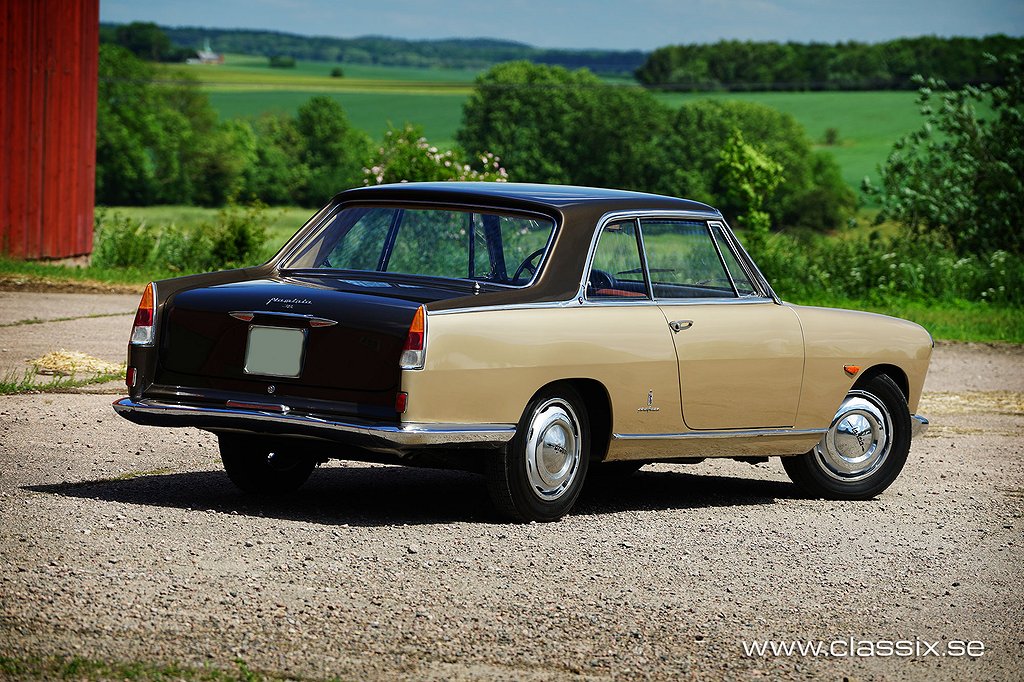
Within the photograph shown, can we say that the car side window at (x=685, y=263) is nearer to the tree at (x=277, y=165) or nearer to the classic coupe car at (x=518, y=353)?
the classic coupe car at (x=518, y=353)

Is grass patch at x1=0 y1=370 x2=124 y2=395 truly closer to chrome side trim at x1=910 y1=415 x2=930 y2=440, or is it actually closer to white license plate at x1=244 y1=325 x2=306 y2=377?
white license plate at x1=244 y1=325 x2=306 y2=377

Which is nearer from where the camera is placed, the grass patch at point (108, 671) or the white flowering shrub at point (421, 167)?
the grass patch at point (108, 671)

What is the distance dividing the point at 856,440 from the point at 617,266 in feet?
6.47

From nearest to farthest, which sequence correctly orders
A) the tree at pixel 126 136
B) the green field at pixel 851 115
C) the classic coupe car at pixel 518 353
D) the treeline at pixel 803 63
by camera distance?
the classic coupe car at pixel 518 353, the tree at pixel 126 136, the green field at pixel 851 115, the treeline at pixel 803 63

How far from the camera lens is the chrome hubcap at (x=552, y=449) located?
7.14m

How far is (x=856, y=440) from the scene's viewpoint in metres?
8.75

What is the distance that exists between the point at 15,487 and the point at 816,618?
13.0 ft

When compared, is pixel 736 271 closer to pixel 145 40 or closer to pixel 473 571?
pixel 473 571

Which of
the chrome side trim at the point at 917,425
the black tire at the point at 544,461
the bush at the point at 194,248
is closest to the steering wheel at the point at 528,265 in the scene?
the black tire at the point at 544,461

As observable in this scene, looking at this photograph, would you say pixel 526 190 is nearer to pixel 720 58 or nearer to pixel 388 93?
pixel 720 58

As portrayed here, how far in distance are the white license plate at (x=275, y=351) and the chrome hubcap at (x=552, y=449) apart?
1.09 meters

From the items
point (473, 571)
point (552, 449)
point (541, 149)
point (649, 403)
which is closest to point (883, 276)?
point (649, 403)

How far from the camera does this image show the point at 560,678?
4852 mm

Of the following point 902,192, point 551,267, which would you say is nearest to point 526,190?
point 551,267
